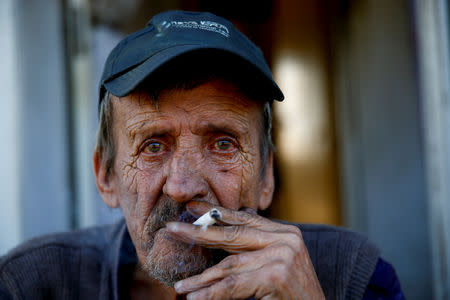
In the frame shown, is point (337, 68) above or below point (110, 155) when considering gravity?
above

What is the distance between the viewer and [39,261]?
1668 mm

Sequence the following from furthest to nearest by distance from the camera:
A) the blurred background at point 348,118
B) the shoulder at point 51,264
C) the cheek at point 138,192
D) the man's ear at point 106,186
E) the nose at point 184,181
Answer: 1. the blurred background at point 348,118
2. the man's ear at point 106,186
3. the shoulder at point 51,264
4. the cheek at point 138,192
5. the nose at point 184,181

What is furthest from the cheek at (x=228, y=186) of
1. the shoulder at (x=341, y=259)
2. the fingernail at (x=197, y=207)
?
the shoulder at (x=341, y=259)

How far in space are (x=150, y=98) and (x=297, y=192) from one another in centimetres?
561

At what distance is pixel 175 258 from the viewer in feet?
4.48

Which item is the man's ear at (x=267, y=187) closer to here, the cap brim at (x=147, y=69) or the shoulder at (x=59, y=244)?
the cap brim at (x=147, y=69)

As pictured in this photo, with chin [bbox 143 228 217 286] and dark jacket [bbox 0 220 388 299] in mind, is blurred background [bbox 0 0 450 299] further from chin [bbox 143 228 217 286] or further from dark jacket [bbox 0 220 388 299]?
chin [bbox 143 228 217 286]

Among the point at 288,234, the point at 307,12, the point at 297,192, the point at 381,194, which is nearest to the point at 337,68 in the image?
the point at 381,194

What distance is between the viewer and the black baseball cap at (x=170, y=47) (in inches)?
54.1

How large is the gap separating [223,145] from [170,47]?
43 cm

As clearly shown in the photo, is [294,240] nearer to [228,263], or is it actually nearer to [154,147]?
[228,263]

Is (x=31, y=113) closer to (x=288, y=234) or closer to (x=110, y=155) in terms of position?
(x=110, y=155)

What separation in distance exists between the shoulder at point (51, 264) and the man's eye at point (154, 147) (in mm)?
613

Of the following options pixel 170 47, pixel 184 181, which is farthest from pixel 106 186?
pixel 170 47
